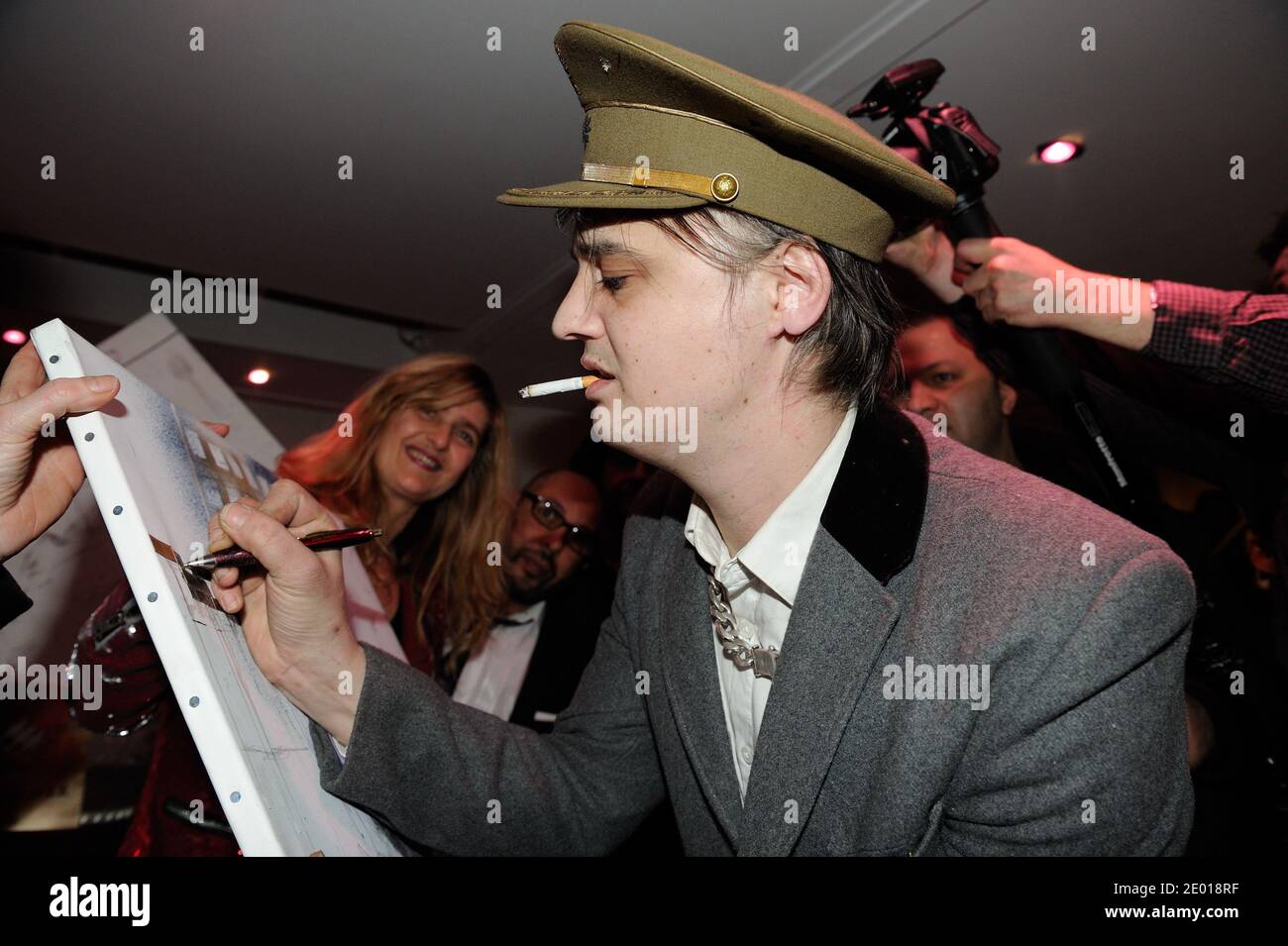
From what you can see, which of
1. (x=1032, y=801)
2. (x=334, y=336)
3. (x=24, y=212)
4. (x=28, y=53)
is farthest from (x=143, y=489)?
(x=334, y=336)

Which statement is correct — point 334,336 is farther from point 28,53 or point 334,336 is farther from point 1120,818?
point 1120,818

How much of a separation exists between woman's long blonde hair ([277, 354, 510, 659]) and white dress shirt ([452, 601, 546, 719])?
90 millimetres

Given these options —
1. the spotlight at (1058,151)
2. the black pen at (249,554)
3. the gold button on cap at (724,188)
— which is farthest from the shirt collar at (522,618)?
the spotlight at (1058,151)

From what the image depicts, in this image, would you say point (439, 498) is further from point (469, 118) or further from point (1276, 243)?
point (1276, 243)

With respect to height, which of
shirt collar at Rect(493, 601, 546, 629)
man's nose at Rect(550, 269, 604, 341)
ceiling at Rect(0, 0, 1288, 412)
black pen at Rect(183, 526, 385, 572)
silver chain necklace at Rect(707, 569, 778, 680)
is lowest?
shirt collar at Rect(493, 601, 546, 629)

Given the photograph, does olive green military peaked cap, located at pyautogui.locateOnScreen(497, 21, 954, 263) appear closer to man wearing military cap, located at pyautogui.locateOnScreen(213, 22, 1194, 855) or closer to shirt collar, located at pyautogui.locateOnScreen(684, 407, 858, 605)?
man wearing military cap, located at pyautogui.locateOnScreen(213, 22, 1194, 855)

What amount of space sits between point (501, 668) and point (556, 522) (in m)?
0.67

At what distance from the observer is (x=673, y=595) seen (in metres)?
1.47

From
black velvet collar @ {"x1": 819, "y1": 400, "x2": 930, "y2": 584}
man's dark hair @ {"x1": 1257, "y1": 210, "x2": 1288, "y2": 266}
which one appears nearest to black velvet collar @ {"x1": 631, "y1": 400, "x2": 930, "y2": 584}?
black velvet collar @ {"x1": 819, "y1": 400, "x2": 930, "y2": 584}

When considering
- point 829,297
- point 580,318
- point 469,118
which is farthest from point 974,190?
point 469,118

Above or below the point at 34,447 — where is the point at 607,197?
above

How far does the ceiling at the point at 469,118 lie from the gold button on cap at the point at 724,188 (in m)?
1.90

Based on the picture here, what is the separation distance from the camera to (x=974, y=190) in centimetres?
181

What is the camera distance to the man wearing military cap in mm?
1007
